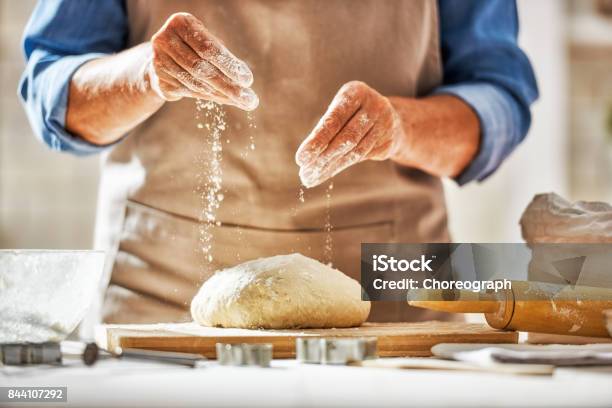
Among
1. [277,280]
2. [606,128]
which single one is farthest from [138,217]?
[606,128]

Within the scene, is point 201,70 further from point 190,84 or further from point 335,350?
point 335,350

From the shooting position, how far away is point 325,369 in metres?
0.54

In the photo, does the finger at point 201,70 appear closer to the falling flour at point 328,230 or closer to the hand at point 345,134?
the hand at point 345,134

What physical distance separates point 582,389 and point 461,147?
48cm

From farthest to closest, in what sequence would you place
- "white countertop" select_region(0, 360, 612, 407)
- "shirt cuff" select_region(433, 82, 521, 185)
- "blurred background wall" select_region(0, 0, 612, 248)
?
"blurred background wall" select_region(0, 0, 612, 248) → "shirt cuff" select_region(433, 82, 521, 185) → "white countertop" select_region(0, 360, 612, 407)

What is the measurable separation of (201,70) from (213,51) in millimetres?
18

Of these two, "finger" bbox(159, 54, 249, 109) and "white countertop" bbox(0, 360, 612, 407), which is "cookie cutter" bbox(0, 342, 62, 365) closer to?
"white countertop" bbox(0, 360, 612, 407)

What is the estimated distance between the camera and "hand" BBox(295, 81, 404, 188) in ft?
2.23

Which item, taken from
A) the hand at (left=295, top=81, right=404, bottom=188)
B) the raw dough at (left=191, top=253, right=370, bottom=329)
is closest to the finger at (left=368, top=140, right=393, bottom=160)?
the hand at (left=295, top=81, right=404, bottom=188)

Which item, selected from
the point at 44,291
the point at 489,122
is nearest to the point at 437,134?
the point at 489,122

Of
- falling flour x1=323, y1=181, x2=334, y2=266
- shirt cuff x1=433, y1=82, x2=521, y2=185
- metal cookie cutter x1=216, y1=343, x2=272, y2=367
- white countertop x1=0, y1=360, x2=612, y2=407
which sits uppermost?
shirt cuff x1=433, y1=82, x2=521, y2=185

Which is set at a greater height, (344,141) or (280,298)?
(344,141)

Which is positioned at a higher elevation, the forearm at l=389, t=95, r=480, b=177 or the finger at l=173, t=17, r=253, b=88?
the finger at l=173, t=17, r=253, b=88

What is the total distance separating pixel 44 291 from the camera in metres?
0.58
